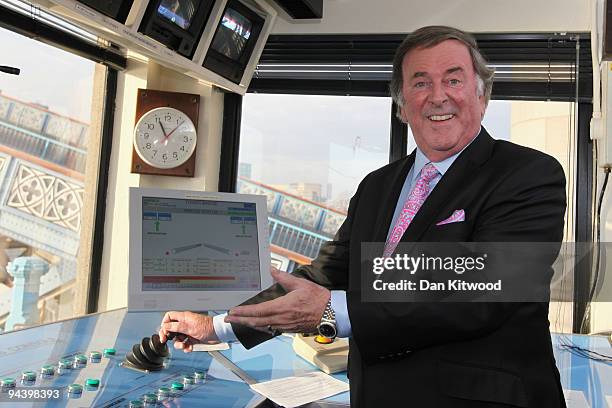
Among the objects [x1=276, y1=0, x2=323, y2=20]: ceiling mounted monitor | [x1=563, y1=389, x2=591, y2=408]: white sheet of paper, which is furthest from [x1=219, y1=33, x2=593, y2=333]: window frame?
[x1=563, y1=389, x2=591, y2=408]: white sheet of paper

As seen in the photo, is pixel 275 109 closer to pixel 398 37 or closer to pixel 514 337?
pixel 398 37

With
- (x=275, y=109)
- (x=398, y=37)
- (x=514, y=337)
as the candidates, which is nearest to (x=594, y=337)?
(x=514, y=337)

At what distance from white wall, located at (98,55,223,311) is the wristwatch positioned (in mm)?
2261

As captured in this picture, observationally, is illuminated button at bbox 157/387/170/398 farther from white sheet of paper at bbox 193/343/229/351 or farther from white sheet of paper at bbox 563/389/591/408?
white sheet of paper at bbox 563/389/591/408

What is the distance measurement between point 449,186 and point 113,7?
1590 mm

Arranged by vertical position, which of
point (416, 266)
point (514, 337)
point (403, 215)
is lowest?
point (514, 337)

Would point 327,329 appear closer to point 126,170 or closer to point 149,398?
point 149,398

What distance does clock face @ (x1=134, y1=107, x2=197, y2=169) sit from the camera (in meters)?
3.04

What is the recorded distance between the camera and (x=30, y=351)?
1.54 meters

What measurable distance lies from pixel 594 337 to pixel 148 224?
5.91ft

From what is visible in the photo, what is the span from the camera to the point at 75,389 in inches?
49.3

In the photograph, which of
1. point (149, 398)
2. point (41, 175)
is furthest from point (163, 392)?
point (41, 175)

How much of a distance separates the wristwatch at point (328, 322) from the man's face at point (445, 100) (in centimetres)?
41

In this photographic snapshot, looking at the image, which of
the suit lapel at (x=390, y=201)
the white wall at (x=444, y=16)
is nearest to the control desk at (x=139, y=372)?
the suit lapel at (x=390, y=201)
